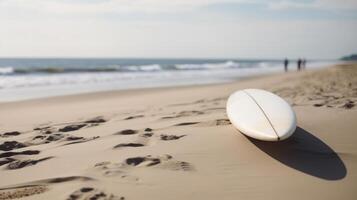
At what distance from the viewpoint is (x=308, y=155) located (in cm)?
417

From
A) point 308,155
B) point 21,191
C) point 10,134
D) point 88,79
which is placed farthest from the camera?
point 88,79

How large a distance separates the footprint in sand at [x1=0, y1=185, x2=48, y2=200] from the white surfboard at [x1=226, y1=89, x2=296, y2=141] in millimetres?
2251

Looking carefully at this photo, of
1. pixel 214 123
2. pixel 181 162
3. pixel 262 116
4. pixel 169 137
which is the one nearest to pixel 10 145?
pixel 169 137

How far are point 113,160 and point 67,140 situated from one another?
131 cm

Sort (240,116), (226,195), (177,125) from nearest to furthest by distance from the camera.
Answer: (226,195) < (240,116) < (177,125)

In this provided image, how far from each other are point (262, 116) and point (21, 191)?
8.79 feet

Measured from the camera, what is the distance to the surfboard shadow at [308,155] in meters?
3.81

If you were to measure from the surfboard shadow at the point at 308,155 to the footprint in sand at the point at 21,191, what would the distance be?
7.70ft

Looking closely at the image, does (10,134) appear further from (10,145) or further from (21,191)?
(21,191)

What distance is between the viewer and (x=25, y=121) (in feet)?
23.8

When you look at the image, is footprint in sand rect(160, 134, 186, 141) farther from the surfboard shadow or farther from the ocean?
the ocean

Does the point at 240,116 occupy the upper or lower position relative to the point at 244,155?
upper

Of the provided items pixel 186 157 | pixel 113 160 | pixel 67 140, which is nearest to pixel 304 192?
pixel 186 157

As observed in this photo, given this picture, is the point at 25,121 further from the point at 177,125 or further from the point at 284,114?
the point at 284,114
